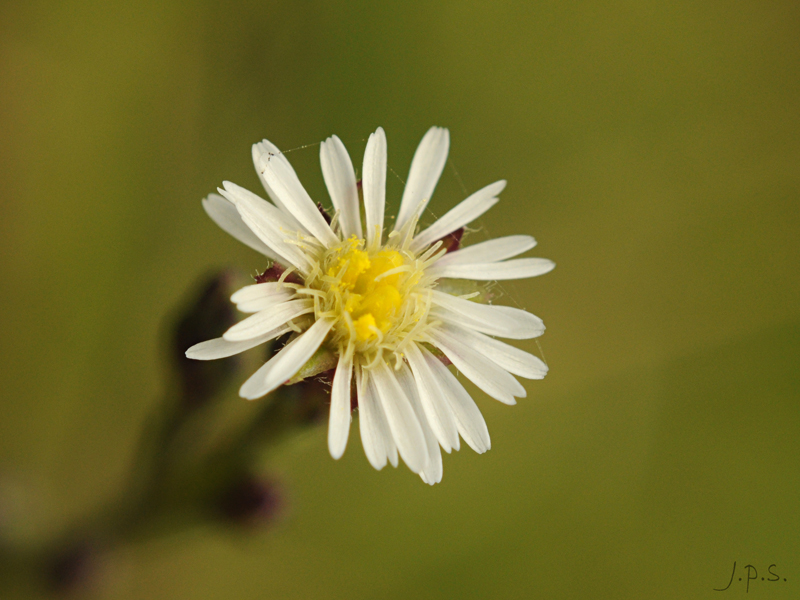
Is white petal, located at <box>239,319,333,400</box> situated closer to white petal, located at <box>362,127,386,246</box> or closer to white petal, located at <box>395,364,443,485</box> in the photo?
white petal, located at <box>395,364,443,485</box>

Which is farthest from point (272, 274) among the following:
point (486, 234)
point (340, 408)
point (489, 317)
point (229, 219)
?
point (486, 234)

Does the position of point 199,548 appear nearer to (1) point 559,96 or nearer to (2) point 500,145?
(2) point 500,145

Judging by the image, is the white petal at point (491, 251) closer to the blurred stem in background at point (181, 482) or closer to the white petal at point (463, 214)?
the white petal at point (463, 214)

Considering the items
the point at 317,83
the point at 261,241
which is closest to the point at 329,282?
the point at 261,241

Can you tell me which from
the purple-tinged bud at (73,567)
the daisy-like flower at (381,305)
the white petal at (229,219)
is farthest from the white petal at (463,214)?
the purple-tinged bud at (73,567)
